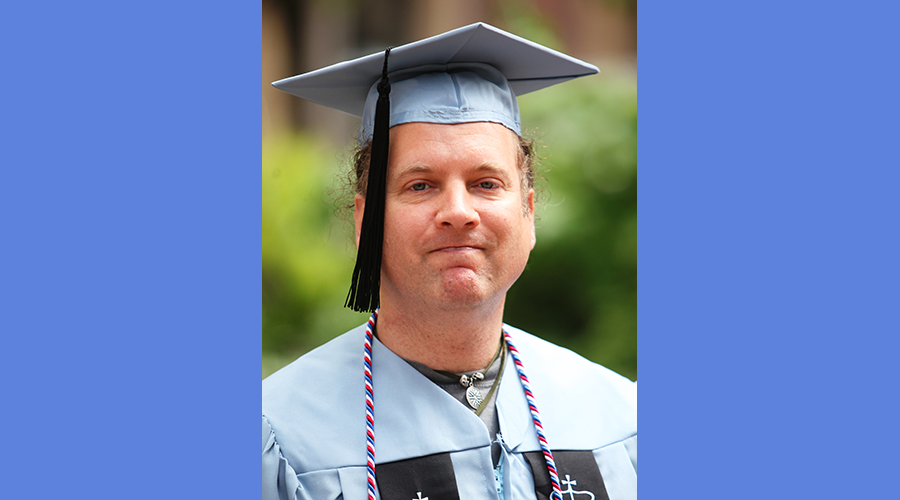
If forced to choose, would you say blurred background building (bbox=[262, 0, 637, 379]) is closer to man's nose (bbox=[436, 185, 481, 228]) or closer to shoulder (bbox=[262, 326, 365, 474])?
shoulder (bbox=[262, 326, 365, 474])

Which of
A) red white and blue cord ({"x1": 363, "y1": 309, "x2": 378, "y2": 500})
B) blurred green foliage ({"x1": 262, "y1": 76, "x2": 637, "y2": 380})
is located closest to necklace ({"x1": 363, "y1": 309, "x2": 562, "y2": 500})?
red white and blue cord ({"x1": 363, "y1": 309, "x2": 378, "y2": 500})

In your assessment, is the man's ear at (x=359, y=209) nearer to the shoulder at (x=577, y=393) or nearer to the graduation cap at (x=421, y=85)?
the graduation cap at (x=421, y=85)

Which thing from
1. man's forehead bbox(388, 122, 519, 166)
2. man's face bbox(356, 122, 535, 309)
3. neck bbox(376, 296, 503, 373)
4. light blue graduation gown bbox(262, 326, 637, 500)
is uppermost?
man's forehead bbox(388, 122, 519, 166)

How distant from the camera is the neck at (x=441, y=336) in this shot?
1.93 meters

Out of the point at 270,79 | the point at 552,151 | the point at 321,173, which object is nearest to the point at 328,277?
the point at 321,173

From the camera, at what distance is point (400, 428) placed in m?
1.85

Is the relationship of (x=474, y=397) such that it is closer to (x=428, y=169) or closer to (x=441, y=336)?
(x=441, y=336)

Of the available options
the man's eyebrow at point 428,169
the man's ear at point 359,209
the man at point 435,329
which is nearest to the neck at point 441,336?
the man at point 435,329

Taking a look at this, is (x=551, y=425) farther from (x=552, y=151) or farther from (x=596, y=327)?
(x=552, y=151)

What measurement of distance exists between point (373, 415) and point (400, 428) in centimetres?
8

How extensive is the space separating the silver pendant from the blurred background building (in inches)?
25.2

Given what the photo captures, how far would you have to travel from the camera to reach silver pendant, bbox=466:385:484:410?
6.46ft

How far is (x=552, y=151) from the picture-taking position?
2484 mm

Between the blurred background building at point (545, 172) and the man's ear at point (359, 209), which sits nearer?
the man's ear at point (359, 209)
